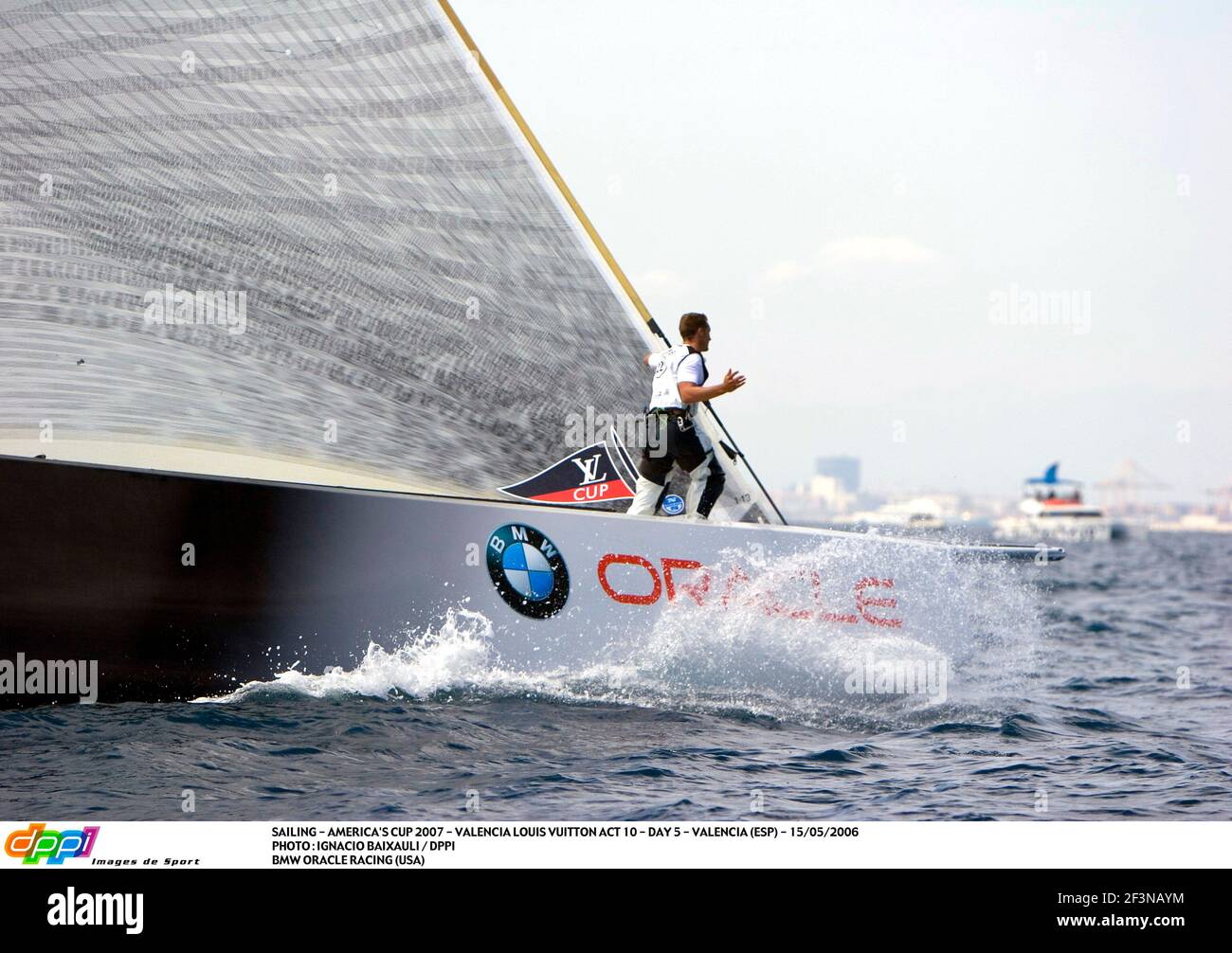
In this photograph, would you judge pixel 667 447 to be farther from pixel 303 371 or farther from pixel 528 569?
pixel 303 371

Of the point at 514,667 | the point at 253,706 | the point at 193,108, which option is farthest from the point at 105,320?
the point at 514,667

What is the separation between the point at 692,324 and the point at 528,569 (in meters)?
1.44

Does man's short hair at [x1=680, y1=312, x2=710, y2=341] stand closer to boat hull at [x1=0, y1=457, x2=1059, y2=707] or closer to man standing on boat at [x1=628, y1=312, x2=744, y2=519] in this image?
man standing on boat at [x1=628, y1=312, x2=744, y2=519]

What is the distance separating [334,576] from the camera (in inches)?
233

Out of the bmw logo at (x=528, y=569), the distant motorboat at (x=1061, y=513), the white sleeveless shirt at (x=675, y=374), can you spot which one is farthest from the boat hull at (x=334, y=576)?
the distant motorboat at (x=1061, y=513)

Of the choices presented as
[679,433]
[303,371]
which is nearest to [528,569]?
[679,433]

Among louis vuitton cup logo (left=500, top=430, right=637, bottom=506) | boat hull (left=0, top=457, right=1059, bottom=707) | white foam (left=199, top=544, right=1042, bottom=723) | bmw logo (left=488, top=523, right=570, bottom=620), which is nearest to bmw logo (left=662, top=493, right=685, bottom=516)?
louis vuitton cup logo (left=500, top=430, right=637, bottom=506)

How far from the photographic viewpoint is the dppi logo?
3.99m

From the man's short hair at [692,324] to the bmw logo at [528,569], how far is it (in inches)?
47.8

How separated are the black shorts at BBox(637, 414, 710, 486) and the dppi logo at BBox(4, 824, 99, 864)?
310 cm

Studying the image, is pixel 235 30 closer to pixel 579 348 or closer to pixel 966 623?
pixel 579 348

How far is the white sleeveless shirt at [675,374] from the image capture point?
6086 mm

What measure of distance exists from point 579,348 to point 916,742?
2.46 m

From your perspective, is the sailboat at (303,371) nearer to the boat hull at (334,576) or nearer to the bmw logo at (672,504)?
the boat hull at (334,576)
